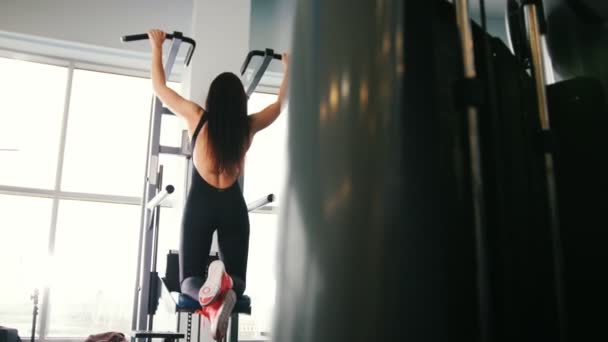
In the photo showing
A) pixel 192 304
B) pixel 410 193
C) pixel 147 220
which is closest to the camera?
pixel 410 193

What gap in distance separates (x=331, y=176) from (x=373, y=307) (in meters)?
0.12

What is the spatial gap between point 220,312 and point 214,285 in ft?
0.33

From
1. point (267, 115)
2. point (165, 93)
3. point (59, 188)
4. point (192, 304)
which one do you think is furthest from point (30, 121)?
point (192, 304)

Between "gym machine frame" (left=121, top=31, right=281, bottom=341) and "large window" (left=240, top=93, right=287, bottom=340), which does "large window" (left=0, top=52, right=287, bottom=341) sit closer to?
"large window" (left=240, top=93, right=287, bottom=340)

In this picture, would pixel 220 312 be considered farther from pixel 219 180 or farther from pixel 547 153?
pixel 547 153

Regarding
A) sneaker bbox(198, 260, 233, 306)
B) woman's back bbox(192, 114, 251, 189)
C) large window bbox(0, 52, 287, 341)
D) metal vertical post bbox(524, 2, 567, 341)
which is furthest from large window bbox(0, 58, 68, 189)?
metal vertical post bbox(524, 2, 567, 341)

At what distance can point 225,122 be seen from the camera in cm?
239

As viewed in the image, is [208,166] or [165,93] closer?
[208,166]

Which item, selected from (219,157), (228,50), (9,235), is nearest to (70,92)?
(9,235)

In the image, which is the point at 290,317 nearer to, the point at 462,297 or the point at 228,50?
the point at 462,297

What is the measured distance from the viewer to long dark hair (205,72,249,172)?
2379 mm

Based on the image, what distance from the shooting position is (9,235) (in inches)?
188

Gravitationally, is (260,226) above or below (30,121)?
below

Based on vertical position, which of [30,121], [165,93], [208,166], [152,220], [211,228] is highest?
[30,121]
